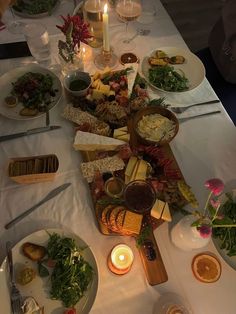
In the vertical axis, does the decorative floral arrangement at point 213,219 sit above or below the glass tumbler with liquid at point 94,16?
below

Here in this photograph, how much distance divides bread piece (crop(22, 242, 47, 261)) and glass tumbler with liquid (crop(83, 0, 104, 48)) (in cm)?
102

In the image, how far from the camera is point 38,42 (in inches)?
55.8

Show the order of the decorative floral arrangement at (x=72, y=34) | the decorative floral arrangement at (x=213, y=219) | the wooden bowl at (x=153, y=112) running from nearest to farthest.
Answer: the decorative floral arrangement at (x=213, y=219)
the wooden bowl at (x=153, y=112)
the decorative floral arrangement at (x=72, y=34)

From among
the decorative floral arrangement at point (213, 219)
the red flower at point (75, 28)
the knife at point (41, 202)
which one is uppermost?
the red flower at point (75, 28)

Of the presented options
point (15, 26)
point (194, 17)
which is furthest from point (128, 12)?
point (194, 17)

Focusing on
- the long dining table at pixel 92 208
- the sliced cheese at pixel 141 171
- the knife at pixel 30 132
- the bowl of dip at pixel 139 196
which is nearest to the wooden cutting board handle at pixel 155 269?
the long dining table at pixel 92 208

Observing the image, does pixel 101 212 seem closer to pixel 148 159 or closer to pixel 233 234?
pixel 148 159

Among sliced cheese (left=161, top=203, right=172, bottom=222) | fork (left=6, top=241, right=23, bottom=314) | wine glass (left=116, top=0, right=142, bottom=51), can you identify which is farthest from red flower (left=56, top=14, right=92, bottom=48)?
fork (left=6, top=241, right=23, bottom=314)

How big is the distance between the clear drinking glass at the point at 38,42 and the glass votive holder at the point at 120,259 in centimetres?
94

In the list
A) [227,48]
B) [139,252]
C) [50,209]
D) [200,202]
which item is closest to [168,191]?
[200,202]

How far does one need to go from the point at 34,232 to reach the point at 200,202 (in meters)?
0.59

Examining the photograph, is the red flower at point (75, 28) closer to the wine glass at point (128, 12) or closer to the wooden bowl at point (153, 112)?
the wine glass at point (128, 12)

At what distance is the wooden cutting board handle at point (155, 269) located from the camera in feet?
3.16

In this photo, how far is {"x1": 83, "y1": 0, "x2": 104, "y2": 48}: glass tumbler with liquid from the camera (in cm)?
146
